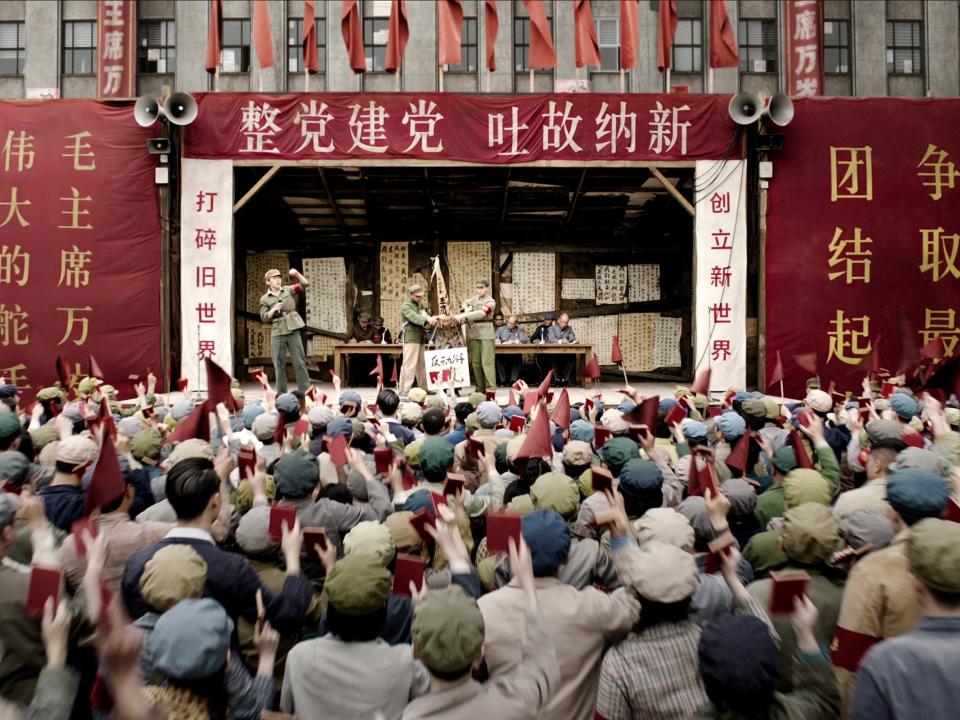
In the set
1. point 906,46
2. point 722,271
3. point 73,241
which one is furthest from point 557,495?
point 906,46

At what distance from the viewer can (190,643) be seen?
1806mm

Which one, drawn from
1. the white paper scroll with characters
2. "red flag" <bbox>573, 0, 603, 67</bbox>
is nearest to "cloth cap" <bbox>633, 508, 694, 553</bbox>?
the white paper scroll with characters

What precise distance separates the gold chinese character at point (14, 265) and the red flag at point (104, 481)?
1094cm

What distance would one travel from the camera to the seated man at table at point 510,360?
1491 cm

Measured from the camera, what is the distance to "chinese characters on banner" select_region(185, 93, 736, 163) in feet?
39.5

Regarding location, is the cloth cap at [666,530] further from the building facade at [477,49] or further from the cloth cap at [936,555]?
the building facade at [477,49]

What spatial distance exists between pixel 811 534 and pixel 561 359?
1228 cm

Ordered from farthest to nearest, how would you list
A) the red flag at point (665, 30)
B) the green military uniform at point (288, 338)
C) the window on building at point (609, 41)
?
the window on building at point (609, 41)
the red flag at point (665, 30)
the green military uniform at point (288, 338)

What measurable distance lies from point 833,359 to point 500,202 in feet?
22.8

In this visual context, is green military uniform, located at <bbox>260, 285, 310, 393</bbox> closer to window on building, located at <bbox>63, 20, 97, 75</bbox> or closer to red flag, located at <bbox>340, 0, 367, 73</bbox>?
red flag, located at <bbox>340, 0, 367, 73</bbox>

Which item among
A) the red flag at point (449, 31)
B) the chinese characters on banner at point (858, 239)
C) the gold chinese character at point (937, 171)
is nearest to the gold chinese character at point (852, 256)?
the chinese characters on banner at point (858, 239)

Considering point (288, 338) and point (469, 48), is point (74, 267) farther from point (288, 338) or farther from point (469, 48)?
point (469, 48)

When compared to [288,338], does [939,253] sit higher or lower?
higher

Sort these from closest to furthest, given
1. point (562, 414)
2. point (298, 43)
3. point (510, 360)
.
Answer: point (562, 414)
point (510, 360)
point (298, 43)
